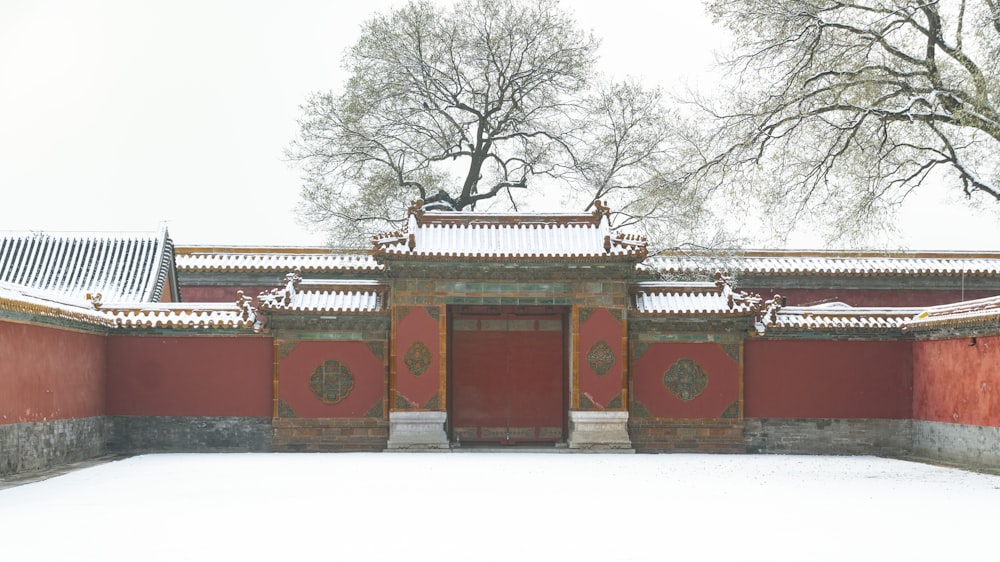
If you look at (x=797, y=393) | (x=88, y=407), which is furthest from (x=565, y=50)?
(x=88, y=407)

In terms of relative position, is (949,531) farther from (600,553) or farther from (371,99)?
(371,99)

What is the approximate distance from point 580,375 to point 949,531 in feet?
28.9

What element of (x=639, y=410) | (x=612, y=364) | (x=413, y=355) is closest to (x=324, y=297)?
(x=413, y=355)

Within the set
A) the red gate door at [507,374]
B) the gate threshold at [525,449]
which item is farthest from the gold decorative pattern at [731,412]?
the red gate door at [507,374]

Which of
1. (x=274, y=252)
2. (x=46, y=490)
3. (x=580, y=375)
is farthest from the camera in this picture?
(x=274, y=252)

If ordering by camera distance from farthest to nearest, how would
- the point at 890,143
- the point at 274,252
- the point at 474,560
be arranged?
1. the point at 274,252
2. the point at 890,143
3. the point at 474,560

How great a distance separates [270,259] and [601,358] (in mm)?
9133

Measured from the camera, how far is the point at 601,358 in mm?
17766

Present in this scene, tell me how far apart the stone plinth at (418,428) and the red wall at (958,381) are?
7.59 m

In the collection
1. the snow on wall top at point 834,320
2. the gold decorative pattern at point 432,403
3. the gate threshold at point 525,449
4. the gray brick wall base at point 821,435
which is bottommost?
the gate threshold at point 525,449

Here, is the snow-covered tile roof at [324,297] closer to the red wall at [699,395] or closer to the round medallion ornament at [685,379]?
the red wall at [699,395]

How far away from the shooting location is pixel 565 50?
25.6 m

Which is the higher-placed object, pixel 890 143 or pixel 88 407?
pixel 890 143

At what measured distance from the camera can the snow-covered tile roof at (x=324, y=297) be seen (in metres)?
17.5
